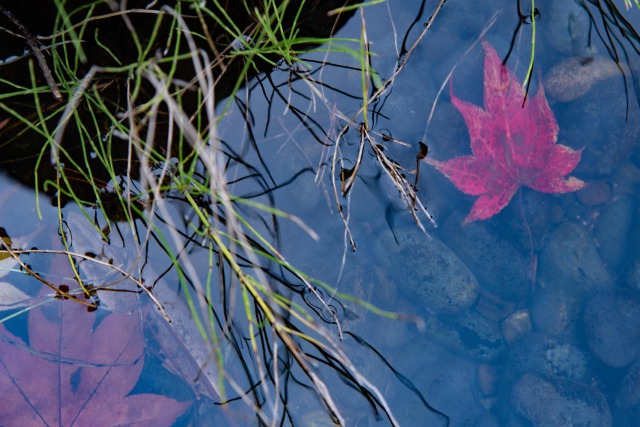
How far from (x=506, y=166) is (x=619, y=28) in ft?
2.73

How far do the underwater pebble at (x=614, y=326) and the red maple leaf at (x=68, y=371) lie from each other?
239cm

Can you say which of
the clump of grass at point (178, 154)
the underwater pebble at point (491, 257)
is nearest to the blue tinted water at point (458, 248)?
the underwater pebble at point (491, 257)

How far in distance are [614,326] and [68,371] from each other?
2743 mm

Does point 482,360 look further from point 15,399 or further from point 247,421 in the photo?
point 15,399

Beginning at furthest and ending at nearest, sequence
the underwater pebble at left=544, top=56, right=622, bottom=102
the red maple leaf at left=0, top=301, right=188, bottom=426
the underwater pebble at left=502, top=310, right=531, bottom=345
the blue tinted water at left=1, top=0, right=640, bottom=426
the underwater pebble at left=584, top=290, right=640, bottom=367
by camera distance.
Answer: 1. the underwater pebble at left=502, top=310, right=531, bottom=345
2. the underwater pebble at left=584, top=290, right=640, bottom=367
3. the underwater pebble at left=544, top=56, right=622, bottom=102
4. the blue tinted water at left=1, top=0, right=640, bottom=426
5. the red maple leaf at left=0, top=301, right=188, bottom=426

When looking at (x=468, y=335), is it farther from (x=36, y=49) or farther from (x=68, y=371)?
(x=36, y=49)

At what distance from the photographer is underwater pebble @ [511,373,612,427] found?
105 inches

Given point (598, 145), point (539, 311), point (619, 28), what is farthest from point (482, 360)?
point (619, 28)

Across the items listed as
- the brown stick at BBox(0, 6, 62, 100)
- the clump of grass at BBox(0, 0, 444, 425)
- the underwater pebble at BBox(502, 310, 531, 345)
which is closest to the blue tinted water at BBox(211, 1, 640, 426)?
the underwater pebble at BBox(502, 310, 531, 345)

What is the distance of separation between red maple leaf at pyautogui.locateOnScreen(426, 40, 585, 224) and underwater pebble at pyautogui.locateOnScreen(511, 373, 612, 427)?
106 cm

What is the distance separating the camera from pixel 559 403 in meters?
2.69

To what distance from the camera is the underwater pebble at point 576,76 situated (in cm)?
260

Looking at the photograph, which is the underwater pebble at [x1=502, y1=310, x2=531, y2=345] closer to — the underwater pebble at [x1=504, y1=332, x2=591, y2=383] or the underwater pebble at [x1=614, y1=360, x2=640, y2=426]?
the underwater pebble at [x1=504, y1=332, x2=591, y2=383]

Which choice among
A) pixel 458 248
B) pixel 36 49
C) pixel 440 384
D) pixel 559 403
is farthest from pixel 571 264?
pixel 36 49
